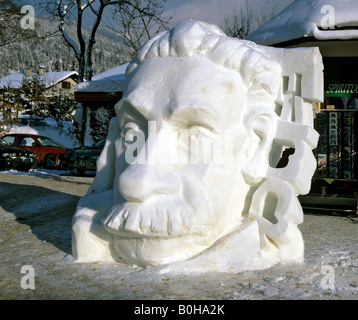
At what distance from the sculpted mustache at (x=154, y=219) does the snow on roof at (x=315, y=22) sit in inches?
177

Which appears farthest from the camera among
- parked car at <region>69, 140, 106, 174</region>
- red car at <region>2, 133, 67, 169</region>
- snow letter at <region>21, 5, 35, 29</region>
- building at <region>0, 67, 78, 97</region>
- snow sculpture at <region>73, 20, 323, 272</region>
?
building at <region>0, 67, 78, 97</region>

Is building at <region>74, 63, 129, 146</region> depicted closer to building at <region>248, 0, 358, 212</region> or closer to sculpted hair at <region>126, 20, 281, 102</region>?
building at <region>248, 0, 358, 212</region>

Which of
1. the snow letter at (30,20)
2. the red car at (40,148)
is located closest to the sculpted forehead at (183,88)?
the snow letter at (30,20)

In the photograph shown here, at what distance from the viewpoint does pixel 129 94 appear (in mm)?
3363

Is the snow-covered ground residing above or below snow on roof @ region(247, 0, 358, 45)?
below

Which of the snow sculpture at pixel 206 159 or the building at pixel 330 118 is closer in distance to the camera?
the snow sculpture at pixel 206 159

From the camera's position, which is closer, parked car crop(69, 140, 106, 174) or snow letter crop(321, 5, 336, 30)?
snow letter crop(321, 5, 336, 30)

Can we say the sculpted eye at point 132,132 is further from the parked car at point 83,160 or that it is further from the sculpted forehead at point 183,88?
the parked car at point 83,160

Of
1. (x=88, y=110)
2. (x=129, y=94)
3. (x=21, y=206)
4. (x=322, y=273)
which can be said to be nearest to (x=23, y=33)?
(x=88, y=110)

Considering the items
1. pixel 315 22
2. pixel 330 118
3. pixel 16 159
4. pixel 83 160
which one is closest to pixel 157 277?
pixel 330 118

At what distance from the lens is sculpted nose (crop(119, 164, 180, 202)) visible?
2.98 m

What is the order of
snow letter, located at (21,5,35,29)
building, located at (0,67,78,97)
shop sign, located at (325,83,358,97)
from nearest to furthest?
snow letter, located at (21,5,35,29)
shop sign, located at (325,83,358,97)
building, located at (0,67,78,97)

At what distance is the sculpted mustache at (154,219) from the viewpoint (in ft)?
9.82

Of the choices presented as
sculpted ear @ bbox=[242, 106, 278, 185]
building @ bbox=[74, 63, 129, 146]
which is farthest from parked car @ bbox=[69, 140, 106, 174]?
sculpted ear @ bbox=[242, 106, 278, 185]
